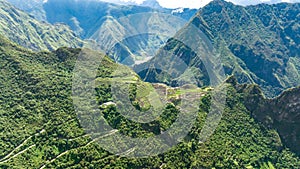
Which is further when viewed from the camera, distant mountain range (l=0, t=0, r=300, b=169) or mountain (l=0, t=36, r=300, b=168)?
distant mountain range (l=0, t=0, r=300, b=169)

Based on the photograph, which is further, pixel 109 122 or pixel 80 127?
pixel 109 122

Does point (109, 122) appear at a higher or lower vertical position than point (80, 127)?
higher

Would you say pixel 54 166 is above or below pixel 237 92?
below

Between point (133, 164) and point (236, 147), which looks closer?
point (133, 164)

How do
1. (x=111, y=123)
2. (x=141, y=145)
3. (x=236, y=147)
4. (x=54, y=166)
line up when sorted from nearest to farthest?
(x=54, y=166)
(x=141, y=145)
(x=111, y=123)
(x=236, y=147)

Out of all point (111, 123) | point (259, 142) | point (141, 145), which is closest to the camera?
point (141, 145)

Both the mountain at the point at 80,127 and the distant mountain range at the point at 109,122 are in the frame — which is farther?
the distant mountain range at the point at 109,122

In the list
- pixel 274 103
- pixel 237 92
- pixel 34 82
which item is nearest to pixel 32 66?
pixel 34 82

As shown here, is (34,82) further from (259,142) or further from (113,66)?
(259,142)
